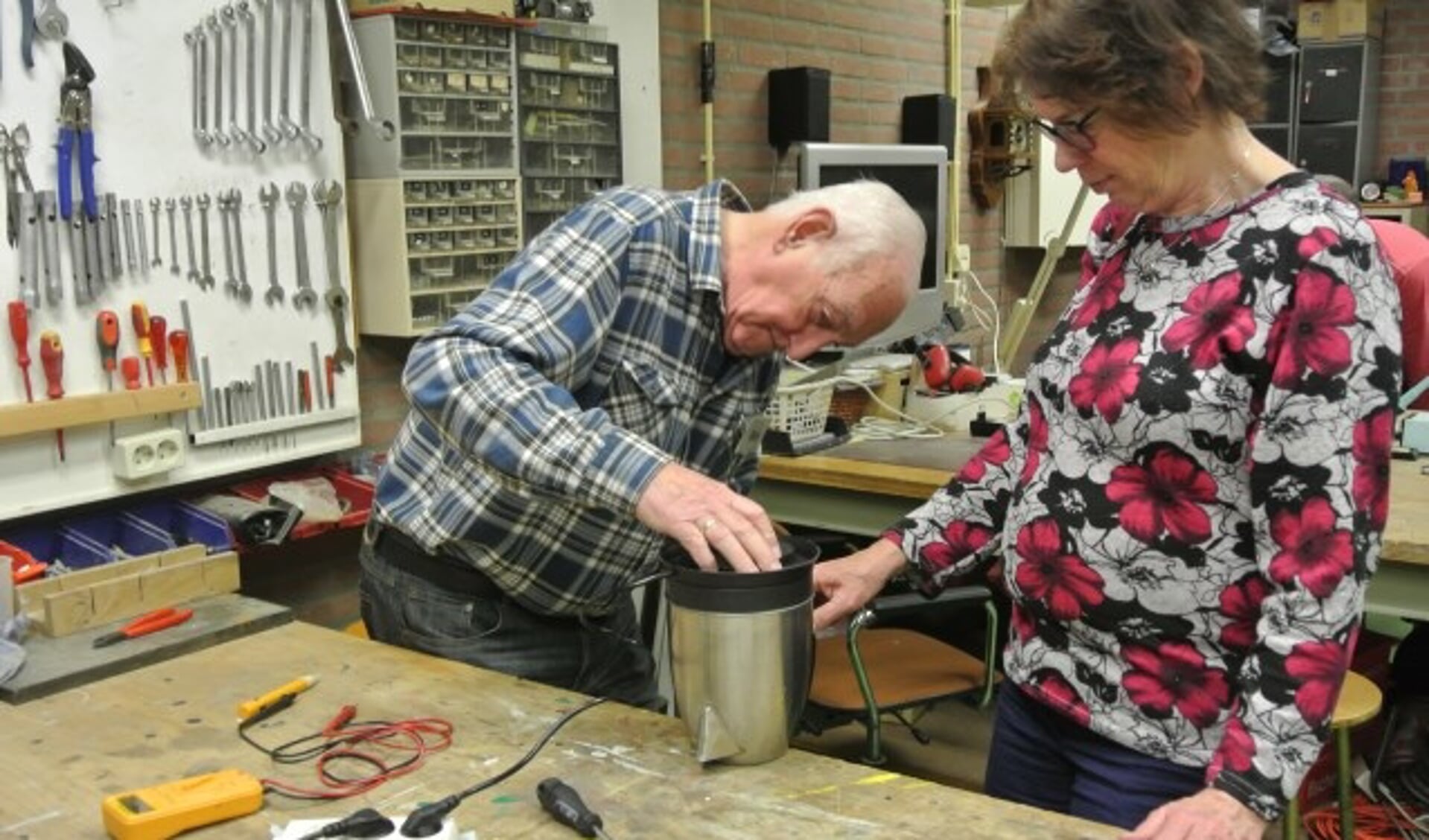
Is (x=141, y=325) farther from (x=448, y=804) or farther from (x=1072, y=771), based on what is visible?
(x=1072, y=771)

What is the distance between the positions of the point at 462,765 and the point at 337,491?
1.20 metres

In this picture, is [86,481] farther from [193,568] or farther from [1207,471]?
[1207,471]

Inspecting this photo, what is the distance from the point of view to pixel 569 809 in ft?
3.71

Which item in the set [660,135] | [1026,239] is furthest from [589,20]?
[1026,239]

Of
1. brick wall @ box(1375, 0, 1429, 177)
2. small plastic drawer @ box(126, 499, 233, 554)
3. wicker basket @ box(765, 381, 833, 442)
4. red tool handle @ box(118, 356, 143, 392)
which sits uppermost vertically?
brick wall @ box(1375, 0, 1429, 177)

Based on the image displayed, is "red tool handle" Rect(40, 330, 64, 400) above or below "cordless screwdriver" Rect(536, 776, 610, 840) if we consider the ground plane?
above

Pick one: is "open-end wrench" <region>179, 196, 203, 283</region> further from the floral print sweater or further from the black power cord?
the floral print sweater

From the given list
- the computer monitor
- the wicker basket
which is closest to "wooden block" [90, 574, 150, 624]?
the wicker basket

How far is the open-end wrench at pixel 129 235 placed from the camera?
78.9 inches

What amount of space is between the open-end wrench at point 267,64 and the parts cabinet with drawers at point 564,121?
0.53 metres

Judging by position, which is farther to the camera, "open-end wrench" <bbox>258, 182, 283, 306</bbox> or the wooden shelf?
"open-end wrench" <bbox>258, 182, 283, 306</bbox>

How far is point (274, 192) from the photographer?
7.25ft

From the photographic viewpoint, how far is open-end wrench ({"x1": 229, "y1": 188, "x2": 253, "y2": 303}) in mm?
2160

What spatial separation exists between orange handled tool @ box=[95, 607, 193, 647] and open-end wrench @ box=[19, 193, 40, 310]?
52cm
